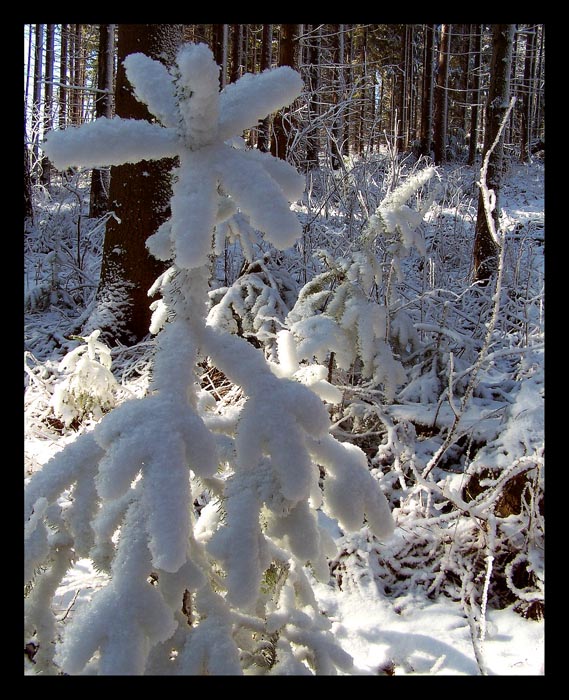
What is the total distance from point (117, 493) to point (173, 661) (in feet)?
1.86

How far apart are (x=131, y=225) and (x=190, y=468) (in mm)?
3968

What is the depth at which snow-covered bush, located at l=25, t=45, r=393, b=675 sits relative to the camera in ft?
3.88

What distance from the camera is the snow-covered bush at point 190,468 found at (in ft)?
3.88

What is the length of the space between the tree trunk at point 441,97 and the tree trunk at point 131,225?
1301 cm

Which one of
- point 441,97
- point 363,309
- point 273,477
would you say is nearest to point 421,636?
point 273,477

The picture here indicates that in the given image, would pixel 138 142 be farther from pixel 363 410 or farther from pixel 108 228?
pixel 108 228

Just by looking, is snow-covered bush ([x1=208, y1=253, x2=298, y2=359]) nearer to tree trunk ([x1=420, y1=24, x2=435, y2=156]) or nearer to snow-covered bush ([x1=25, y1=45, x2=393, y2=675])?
snow-covered bush ([x1=25, y1=45, x2=393, y2=675])

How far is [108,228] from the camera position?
16.5ft

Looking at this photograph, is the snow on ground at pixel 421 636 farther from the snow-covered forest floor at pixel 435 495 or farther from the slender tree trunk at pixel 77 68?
the slender tree trunk at pixel 77 68

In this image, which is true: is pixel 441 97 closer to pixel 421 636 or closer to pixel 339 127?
pixel 339 127

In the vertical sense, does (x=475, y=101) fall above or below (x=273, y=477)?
above

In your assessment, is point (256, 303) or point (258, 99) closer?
point (258, 99)

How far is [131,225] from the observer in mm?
4828
